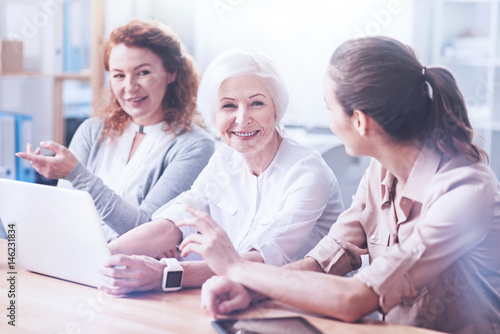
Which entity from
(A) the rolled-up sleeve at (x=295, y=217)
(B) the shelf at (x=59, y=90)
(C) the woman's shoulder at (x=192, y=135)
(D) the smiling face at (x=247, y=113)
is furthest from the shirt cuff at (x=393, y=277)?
(B) the shelf at (x=59, y=90)

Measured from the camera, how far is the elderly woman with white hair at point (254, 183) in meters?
1.59

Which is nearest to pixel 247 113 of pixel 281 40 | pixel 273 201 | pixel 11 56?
pixel 273 201

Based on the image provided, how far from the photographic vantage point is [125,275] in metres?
1.32

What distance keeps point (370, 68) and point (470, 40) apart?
2.67 metres

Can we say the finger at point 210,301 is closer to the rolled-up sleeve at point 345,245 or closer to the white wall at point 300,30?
the rolled-up sleeve at point 345,245

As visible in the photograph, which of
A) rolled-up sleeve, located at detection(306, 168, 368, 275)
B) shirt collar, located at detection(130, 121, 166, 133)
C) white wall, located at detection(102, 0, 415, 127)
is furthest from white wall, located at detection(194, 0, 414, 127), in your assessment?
rolled-up sleeve, located at detection(306, 168, 368, 275)

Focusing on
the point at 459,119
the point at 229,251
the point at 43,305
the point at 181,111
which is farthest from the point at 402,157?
the point at 181,111

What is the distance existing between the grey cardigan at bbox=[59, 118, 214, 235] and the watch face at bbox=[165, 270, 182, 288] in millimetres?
620

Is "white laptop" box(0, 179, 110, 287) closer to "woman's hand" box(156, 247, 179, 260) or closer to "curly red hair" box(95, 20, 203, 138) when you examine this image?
"woman's hand" box(156, 247, 179, 260)

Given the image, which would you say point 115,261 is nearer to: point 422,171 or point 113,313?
point 113,313

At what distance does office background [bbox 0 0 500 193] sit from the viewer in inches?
139

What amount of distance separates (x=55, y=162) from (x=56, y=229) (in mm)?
497

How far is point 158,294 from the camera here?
1.35 metres

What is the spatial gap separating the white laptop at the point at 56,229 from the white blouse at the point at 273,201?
1.26 ft
